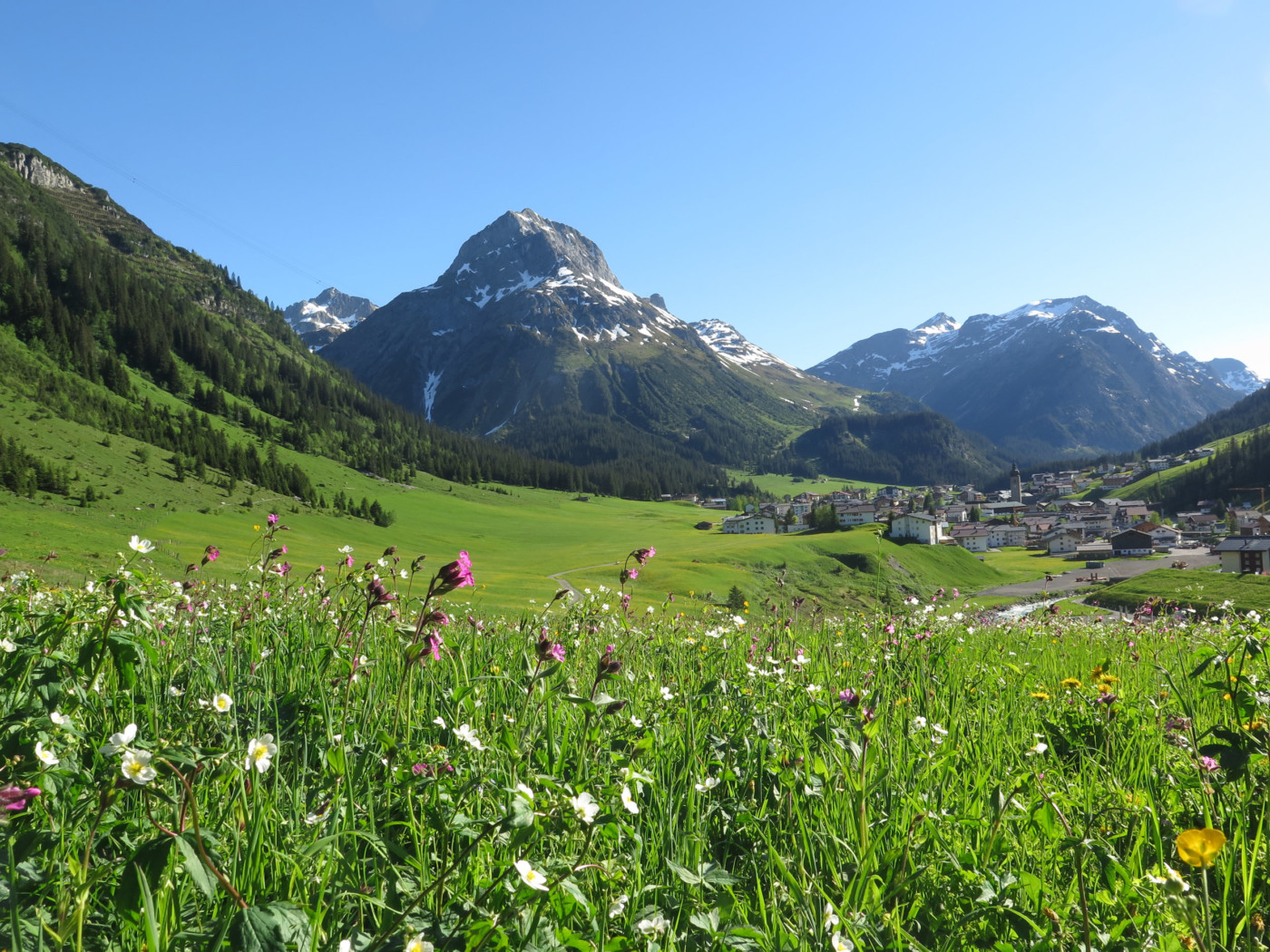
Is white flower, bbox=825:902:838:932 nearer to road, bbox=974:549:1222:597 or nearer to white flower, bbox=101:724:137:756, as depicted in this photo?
white flower, bbox=101:724:137:756

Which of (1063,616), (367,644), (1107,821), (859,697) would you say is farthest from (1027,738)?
(1063,616)

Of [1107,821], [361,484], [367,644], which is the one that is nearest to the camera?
[1107,821]

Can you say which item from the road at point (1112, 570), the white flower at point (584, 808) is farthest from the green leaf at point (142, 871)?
the road at point (1112, 570)

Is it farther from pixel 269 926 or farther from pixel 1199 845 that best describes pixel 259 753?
pixel 1199 845

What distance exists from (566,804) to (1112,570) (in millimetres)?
142077

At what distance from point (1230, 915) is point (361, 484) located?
486ft

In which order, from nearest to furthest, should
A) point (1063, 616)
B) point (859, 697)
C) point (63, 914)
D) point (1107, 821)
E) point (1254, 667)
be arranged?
point (63, 914), point (1107, 821), point (859, 697), point (1254, 667), point (1063, 616)

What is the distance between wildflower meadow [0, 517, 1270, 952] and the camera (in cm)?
186

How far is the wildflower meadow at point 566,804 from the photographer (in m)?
1.86

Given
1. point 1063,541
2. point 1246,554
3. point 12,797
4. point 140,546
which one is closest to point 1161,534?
point 1063,541

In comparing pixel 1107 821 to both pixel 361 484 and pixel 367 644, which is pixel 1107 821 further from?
pixel 361 484

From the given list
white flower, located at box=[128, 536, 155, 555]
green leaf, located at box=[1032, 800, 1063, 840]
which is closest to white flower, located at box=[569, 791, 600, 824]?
green leaf, located at box=[1032, 800, 1063, 840]

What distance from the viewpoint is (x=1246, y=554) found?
80688mm

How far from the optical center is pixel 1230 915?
247cm
